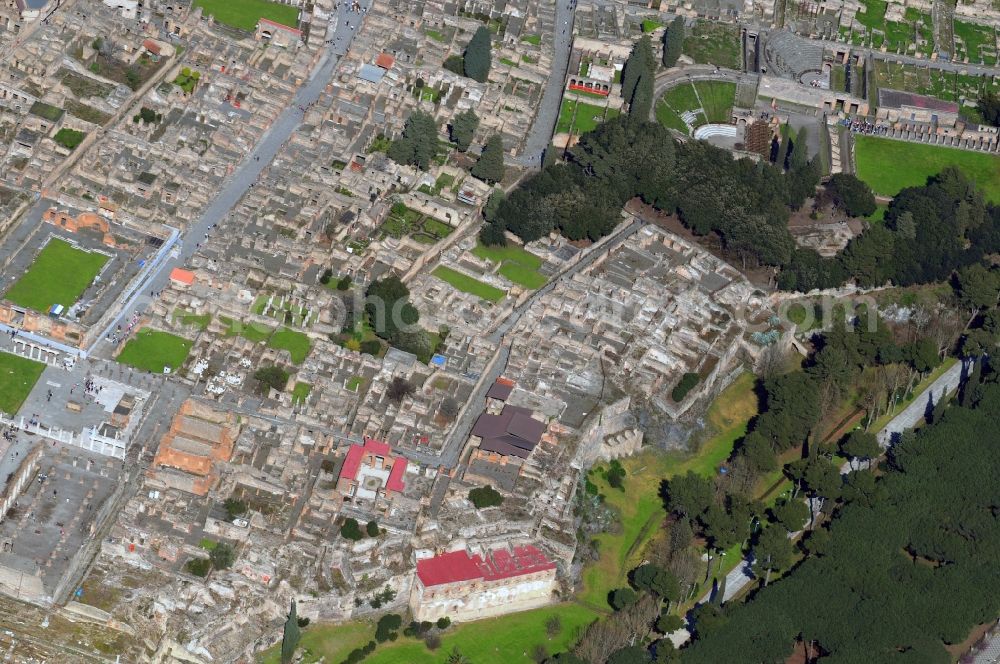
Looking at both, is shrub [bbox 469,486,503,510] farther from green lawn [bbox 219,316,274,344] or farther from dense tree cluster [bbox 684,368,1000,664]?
green lawn [bbox 219,316,274,344]

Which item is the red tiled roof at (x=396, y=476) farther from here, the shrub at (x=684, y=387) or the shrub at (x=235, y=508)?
the shrub at (x=684, y=387)

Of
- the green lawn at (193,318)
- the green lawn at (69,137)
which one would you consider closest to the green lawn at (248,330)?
the green lawn at (193,318)

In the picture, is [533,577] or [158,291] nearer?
[533,577]

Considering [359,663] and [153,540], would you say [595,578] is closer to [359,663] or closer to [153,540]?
[359,663]

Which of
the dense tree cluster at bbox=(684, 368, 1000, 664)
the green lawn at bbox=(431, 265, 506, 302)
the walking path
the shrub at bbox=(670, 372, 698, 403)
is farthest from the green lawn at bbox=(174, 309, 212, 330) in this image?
the dense tree cluster at bbox=(684, 368, 1000, 664)

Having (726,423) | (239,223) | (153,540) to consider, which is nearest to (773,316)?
(726,423)

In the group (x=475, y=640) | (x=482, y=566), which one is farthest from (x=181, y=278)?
(x=475, y=640)
